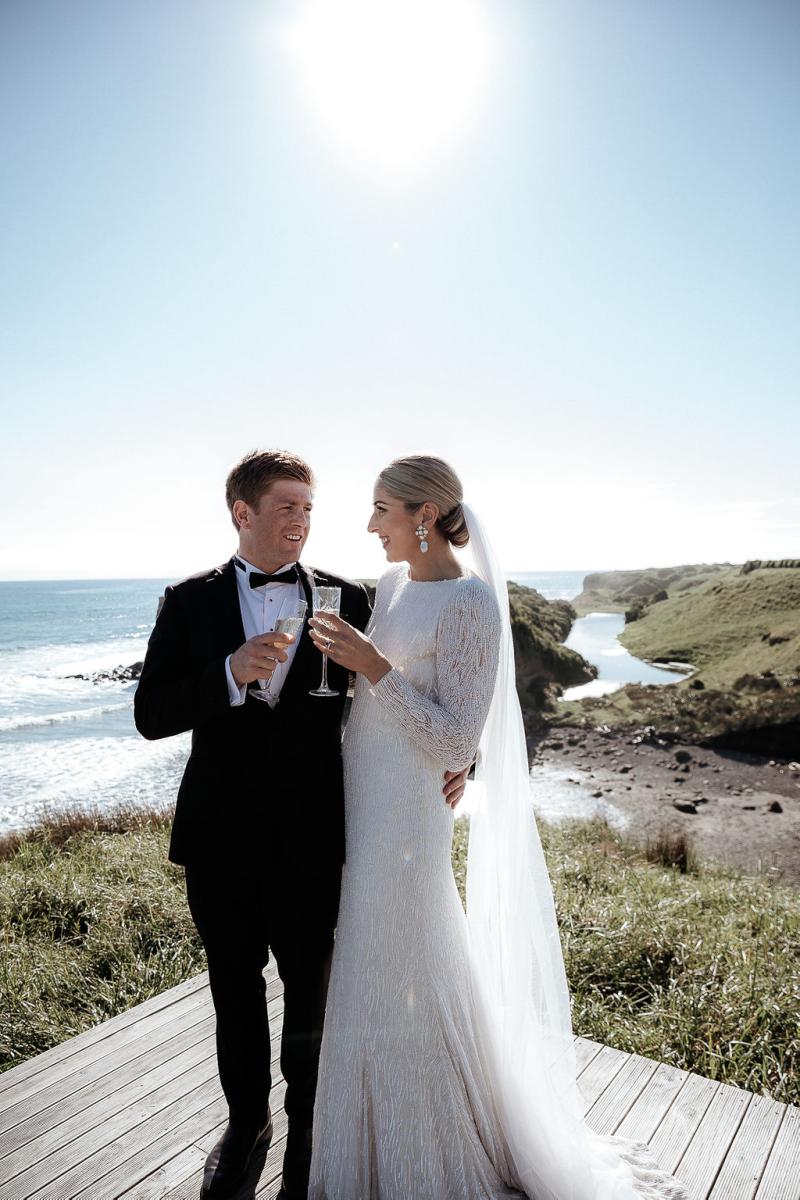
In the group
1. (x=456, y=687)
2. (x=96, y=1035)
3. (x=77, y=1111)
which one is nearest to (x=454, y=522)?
(x=456, y=687)

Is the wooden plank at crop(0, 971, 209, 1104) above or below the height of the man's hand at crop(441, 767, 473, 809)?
below

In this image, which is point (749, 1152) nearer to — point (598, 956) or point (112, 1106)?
point (598, 956)

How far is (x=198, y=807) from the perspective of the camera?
2.48m

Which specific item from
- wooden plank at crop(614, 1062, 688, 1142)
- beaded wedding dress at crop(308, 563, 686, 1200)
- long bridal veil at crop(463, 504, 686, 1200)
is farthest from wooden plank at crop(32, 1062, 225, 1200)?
wooden plank at crop(614, 1062, 688, 1142)

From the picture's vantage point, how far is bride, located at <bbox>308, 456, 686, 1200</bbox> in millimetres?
2355

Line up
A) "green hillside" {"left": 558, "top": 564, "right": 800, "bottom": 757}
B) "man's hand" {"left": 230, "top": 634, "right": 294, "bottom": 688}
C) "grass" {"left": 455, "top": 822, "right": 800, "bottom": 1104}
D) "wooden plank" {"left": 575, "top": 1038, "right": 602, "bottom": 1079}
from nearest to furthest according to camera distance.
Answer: "man's hand" {"left": 230, "top": 634, "right": 294, "bottom": 688}, "wooden plank" {"left": 575, "top": 1038, "right": 602, "bottom": 1079}, "grass" {"left": 455, "top": 822, "right": 800, "bottom": 1104}, "green hillside" {"left": 558, "top": 564, "right": 800, "bottom": 757}

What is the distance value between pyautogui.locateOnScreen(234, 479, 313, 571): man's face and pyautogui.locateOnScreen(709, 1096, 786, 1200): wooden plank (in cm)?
294

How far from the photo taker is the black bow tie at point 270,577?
2629mm

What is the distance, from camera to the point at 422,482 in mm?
2613

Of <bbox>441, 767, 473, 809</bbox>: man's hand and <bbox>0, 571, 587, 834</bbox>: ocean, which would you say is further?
<bbox>0, 571, 587, 834</bbox>: ocean

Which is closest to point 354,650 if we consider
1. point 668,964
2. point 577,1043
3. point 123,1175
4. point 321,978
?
point 321,978

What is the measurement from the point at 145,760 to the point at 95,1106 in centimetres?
1890

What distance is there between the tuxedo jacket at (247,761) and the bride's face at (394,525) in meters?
0.50

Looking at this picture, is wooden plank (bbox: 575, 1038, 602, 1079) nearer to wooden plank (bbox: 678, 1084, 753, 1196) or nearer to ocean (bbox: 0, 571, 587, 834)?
wooden plank (bbox: 678, 1084, 753, 1196)
